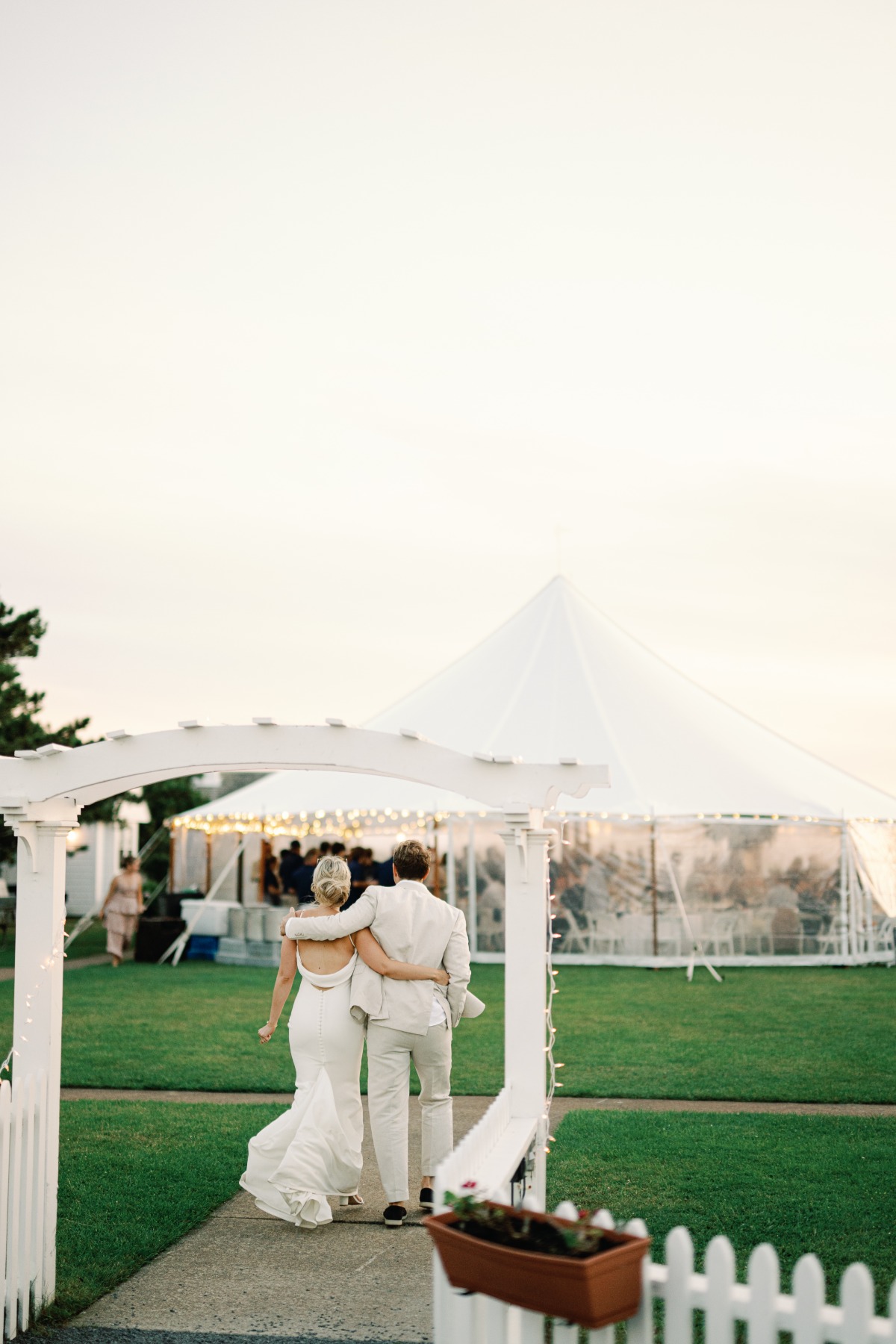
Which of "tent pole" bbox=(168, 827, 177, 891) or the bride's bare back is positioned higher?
the bride's bare back

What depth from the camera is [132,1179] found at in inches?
256

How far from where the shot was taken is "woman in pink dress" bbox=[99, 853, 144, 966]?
61.2ft

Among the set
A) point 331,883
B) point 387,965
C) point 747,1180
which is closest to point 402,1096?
point 387,965

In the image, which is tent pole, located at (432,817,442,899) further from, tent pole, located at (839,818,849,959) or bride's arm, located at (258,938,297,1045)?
bride's arm, located at (258,938,297,1045)

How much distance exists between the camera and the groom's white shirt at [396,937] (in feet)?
18.8

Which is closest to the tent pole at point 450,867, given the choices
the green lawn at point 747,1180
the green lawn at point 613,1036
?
the green lawn at point 613,1036

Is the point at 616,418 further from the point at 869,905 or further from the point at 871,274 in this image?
the point at 869,905

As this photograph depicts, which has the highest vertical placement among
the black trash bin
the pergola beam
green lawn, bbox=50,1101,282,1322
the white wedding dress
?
the pergola beam

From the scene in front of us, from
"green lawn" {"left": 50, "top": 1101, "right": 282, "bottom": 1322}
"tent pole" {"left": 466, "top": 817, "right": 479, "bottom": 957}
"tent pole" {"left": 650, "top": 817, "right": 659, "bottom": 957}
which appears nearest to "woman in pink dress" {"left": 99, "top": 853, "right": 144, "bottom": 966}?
"tent pole" {"left": 466, "top": 817, "right": 479, "bottom": 957}

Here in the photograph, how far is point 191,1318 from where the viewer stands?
457 cm

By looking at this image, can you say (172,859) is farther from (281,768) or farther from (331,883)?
(281,768)

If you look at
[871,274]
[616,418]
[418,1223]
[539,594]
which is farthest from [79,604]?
[418,1223]

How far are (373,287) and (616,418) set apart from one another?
4.54m

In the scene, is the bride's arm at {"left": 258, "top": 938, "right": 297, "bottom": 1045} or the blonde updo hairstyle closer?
the blonde updo hairstyle
